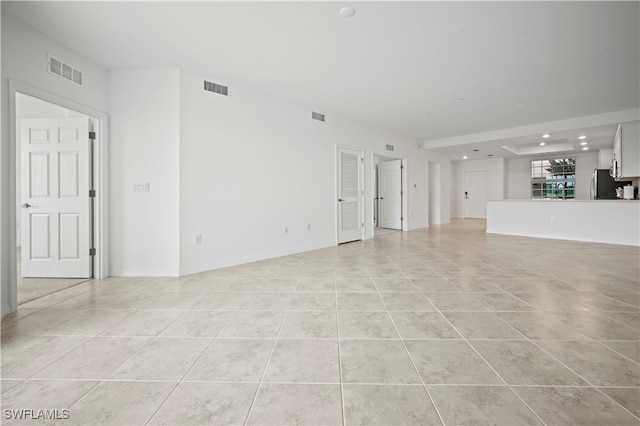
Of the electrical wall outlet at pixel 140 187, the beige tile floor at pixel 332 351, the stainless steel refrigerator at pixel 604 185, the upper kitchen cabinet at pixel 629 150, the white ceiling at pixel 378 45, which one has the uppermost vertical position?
the white ceiling at pixel 378 45

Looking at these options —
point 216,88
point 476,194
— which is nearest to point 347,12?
point 216,88

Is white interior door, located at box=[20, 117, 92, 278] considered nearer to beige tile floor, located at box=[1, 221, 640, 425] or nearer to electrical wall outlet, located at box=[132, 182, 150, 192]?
electrical wall outlet, located at box=[132, 182, 150, 192]

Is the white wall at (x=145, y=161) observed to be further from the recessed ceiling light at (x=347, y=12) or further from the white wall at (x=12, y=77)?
the recessed ceiling light at (x=347, y=12)

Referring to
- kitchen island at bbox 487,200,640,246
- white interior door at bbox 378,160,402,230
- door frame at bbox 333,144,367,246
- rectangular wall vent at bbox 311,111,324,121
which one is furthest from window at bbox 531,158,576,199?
rectangular wall vent at bbox 311,111,324,121

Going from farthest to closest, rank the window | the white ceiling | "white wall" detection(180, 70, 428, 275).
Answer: the window → "white wall" detection(180, 70, 428, 275) → the white ceiling

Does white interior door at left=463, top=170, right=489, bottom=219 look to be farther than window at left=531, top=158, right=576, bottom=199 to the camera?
Yes

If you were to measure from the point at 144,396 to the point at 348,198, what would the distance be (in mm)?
5264

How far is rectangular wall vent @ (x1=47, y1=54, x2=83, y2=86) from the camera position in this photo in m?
3.02

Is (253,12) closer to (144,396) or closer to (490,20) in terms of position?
(490,20)

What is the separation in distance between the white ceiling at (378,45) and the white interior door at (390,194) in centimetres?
334

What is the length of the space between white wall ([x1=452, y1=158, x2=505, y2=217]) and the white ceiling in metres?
6.50

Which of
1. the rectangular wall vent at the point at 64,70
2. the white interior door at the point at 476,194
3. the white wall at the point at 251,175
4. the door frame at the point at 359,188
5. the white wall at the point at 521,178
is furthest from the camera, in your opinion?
the white interior door at the point at 476,194

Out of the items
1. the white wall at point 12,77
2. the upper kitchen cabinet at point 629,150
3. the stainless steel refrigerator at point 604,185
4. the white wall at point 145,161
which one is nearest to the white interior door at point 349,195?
the white wall at point 145,161

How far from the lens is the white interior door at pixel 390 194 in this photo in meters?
8.38
